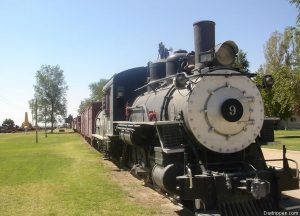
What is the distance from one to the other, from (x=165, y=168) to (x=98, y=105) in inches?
663

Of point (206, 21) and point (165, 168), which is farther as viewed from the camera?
point (206, 21)

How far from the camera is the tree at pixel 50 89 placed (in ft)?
274

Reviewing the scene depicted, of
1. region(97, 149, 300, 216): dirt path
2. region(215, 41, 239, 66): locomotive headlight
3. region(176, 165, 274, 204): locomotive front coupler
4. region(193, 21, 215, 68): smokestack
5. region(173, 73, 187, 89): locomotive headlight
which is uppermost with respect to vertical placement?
region(193, 21, 215, 68): smokestack

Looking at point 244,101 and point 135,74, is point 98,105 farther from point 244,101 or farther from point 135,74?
point 244,101

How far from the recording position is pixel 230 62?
8.68 m

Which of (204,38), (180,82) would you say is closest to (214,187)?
(180,82)

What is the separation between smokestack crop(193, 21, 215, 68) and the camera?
8953 mm

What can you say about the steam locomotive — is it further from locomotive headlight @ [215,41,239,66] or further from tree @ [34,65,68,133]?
tree @ [34,65,68,133]

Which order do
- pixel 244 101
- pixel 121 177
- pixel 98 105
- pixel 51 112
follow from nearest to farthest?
pixel 244 101
pixel 121 177
pixel 98 105
pixel 51 112

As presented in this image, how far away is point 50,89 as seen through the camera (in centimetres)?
8381

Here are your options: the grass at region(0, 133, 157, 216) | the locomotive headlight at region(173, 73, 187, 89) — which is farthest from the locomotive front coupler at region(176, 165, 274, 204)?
the locomotive headlight at region(173, 73, 187, 89)

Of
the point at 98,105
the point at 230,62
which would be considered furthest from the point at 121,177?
the point at 98,105

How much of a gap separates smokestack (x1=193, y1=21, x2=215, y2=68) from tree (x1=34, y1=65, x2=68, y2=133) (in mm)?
77294

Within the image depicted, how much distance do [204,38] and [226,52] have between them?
0.67 metres
